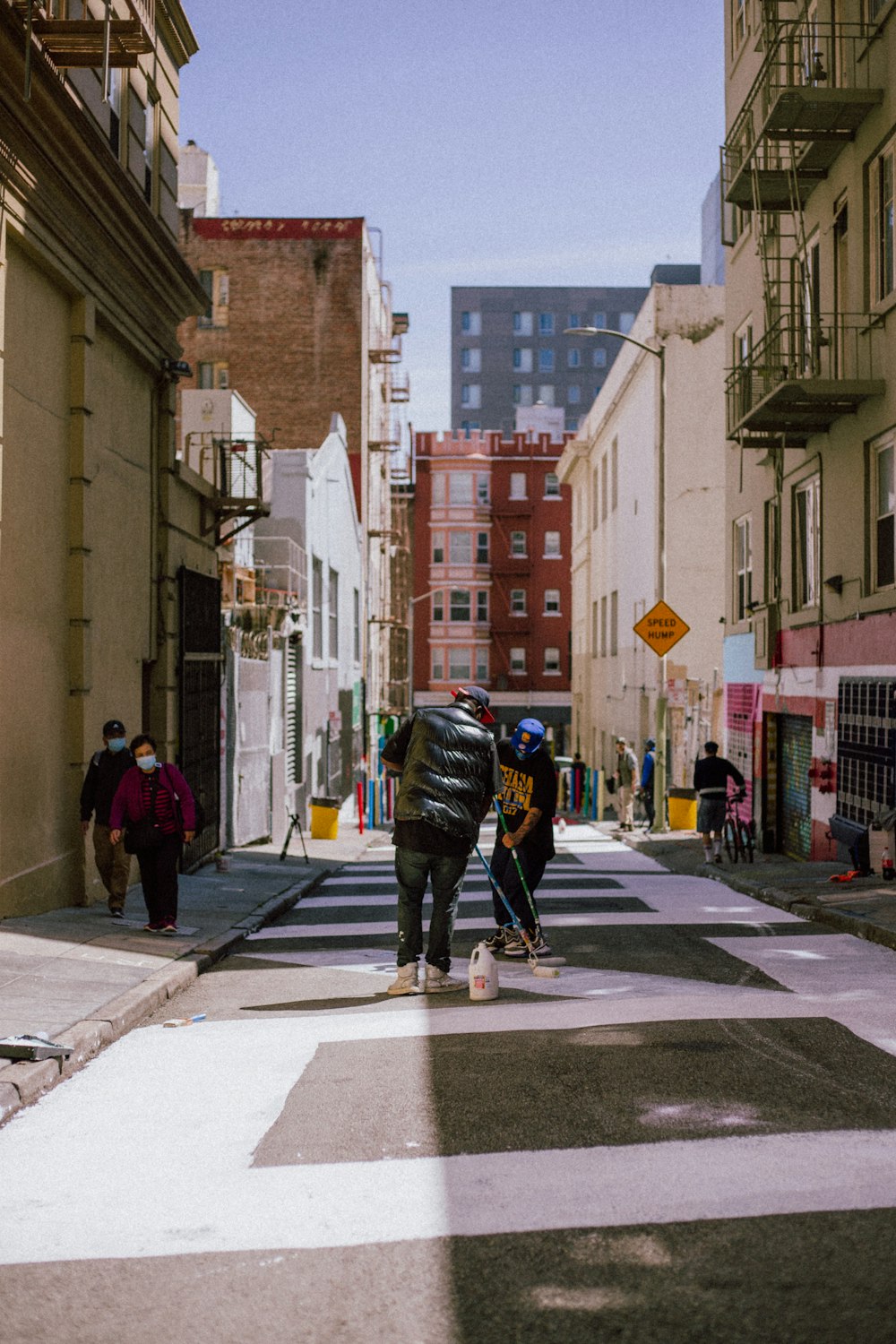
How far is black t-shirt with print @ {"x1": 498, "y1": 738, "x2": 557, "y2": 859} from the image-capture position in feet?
33.9

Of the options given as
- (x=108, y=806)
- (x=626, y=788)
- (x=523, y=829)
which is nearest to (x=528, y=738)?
(x=523, y=829)

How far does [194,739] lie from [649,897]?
7.16m

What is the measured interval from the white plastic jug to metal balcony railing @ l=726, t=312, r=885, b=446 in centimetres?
1087

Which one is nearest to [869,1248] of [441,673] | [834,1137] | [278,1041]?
[834,1137]

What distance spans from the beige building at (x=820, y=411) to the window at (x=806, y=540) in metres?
0.04

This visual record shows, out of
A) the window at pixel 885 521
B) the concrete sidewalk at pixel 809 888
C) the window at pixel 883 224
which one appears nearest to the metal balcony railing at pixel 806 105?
the window at pixel 883 224

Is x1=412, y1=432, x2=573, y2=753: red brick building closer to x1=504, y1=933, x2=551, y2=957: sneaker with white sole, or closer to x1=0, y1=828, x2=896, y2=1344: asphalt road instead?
x1=504, y1=933, x2=551, y2=957: sneaker with white sole

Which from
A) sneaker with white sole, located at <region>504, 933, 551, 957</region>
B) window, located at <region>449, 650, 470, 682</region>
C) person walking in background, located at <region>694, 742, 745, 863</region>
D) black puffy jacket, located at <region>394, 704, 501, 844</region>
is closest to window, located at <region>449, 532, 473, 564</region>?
window, located at <region>449, 650, 470, 682</region>

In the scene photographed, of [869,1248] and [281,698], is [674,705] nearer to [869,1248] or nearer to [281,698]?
[281,698]

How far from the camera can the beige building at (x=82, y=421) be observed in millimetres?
12031

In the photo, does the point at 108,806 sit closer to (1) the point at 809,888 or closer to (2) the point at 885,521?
(1) the point at 809,888

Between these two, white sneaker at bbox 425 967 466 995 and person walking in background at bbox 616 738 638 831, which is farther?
person walking in background at bbox 616 738 638 831

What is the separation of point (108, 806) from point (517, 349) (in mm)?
100449

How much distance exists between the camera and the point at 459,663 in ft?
246
